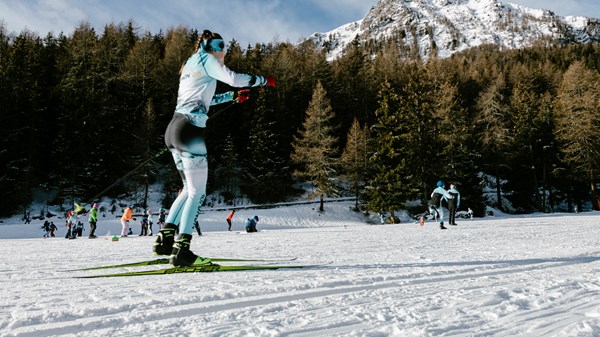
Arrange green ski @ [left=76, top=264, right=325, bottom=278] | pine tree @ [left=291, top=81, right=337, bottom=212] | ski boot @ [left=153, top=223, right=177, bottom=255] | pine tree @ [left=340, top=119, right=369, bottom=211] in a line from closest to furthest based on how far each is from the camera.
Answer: green ski @ [left=76, top=264, right=325, bottom=278], ski boot @ [left=153, top=223, right=177, bottom=255], pine tree @ [left=291, top=81, right=337, bottom=212], pine tree @ [left=340, top=119, right=369, bottom=211]

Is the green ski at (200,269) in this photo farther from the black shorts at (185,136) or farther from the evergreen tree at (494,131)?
the evergreen tree at (494,131)

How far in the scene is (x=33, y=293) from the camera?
2.53 metres

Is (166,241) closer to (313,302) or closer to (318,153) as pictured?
(313,302)

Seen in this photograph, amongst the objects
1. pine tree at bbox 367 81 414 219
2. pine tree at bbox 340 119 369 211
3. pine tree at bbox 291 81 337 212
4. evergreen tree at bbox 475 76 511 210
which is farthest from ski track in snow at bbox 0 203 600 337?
evergreen tree at bbox 475 76 511 210

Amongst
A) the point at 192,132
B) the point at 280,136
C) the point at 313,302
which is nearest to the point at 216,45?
the point at 192,132

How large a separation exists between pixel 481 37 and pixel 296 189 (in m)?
193

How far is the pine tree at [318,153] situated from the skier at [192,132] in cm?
3124

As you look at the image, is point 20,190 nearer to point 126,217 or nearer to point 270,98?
point 126,217

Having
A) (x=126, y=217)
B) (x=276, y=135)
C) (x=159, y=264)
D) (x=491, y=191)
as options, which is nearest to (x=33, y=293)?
(x=159, y=264)

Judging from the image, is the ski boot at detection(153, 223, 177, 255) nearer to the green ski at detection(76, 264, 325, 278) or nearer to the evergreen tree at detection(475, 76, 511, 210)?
the green ski at detection(76, 264, 325, 278)

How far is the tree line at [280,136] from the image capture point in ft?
113

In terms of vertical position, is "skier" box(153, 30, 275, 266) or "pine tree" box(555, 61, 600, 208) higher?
"pine tree" box(555, 61, 600, 208)

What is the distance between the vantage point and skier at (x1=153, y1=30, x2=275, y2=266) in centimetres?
367

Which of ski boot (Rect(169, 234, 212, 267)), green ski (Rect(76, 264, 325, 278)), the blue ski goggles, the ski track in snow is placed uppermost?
the blue ski goggles
